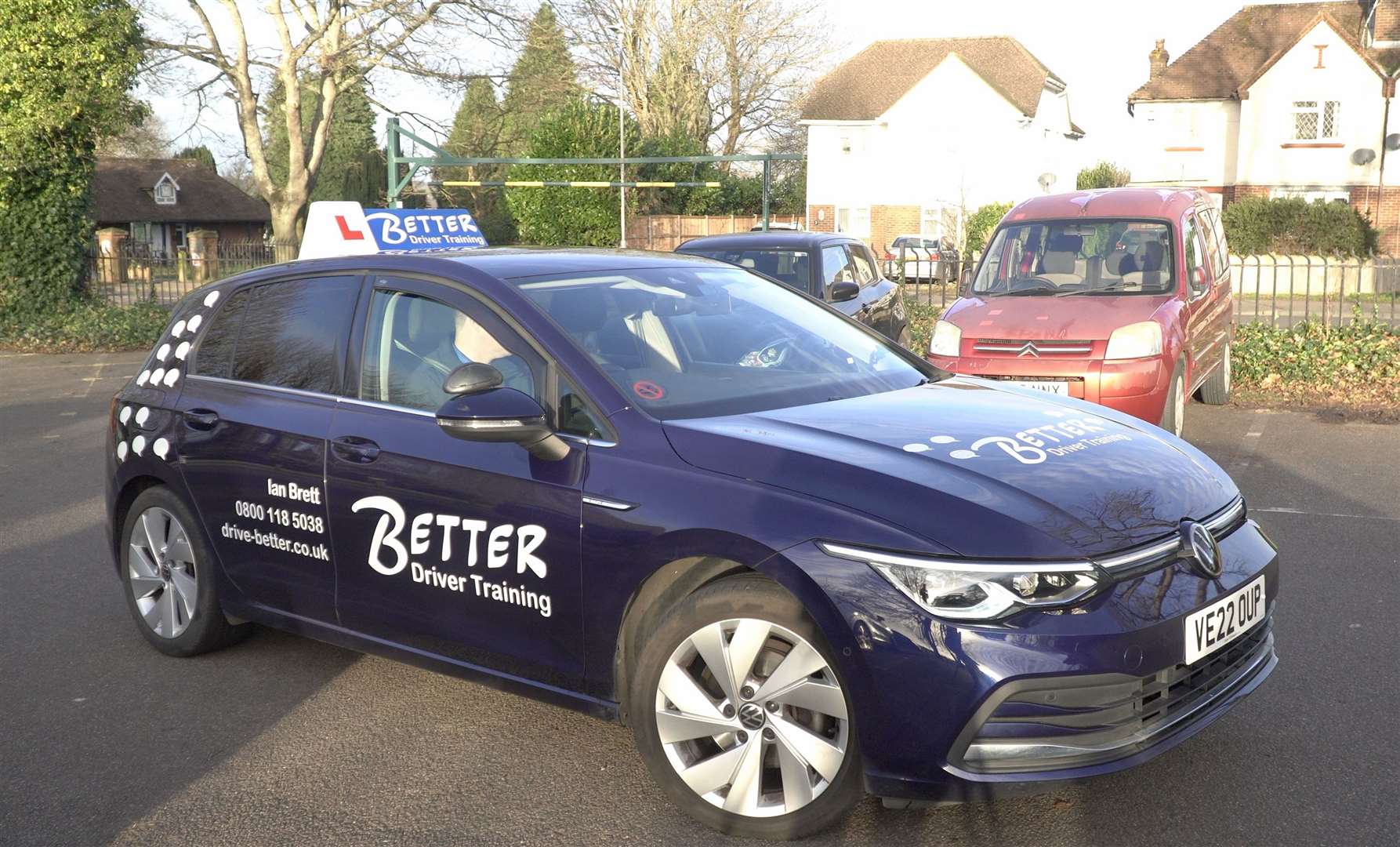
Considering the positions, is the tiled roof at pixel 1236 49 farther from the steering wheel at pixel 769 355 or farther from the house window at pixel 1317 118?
the steering wheel at pixel 769 355

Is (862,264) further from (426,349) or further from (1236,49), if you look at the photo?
(1236,49)

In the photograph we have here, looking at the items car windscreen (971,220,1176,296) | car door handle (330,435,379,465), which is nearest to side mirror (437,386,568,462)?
car door handle (330,435,379,465)

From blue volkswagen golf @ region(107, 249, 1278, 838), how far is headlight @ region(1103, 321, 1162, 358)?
4603 millimetres

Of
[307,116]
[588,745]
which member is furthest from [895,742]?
[307,116]

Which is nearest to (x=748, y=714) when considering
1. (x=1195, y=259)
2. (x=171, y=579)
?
(x=171, y=579)

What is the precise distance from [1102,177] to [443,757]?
5402 centimetres

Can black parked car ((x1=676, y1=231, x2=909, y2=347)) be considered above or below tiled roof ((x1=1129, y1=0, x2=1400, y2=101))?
below

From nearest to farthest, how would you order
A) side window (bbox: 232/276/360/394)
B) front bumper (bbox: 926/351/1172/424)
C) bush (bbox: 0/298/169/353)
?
side window (bbox: 232/276/360/394)
front bumper (bbox: 926/351/1172/424)
bush (bbox: 0/298/169/353)

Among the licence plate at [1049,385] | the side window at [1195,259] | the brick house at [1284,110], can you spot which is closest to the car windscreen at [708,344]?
the licence plate at [1049,385]

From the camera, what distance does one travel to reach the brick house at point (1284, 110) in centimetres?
4278

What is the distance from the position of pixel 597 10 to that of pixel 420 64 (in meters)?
17.4

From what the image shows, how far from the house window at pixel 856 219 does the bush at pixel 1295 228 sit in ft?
55.4

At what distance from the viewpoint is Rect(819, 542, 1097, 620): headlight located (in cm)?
329

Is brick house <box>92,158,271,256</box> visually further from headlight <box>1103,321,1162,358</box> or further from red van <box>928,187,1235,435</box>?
headlight <box>1103,321,1162,358</box>
